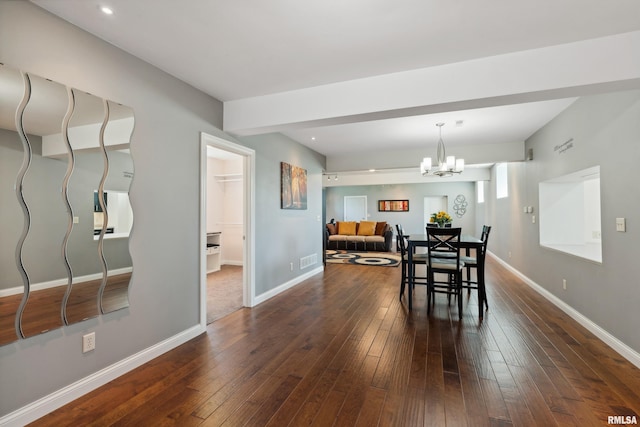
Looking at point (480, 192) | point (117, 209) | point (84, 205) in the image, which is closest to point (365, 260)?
point (480, 192)

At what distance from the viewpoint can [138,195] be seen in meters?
2.34

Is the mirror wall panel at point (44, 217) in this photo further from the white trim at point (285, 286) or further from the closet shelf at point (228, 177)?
the closet shelf at point (228, 177)

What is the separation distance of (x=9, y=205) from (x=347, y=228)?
883 centimetres

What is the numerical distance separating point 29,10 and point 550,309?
5508mm

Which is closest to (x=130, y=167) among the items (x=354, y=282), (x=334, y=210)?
(x=354, y=282)

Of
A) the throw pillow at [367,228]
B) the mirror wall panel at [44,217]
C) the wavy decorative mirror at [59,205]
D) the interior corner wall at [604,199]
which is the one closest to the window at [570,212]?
the interior corner wall at [604,199]

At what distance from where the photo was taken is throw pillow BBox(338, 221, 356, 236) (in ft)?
32.7

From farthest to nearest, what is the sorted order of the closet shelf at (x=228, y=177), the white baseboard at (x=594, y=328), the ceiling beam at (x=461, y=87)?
the closet shelf at (x=228, y=177) → the white baseboard at (x=594, y=328) → the ceiling beam at (x=461, y=87)

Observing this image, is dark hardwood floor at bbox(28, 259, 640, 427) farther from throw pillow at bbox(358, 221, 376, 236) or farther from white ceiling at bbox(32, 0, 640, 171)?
throw pillow at bbox(358, 221, 376, 236)

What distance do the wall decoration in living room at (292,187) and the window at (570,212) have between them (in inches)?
144

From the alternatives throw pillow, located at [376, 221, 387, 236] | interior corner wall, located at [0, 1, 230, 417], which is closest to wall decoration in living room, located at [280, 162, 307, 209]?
interior corner wall, located at [0, 1, 230, 417]

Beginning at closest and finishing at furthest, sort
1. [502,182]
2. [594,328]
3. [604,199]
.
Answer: [604,199], [594,328], [502,182]

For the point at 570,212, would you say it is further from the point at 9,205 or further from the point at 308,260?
the point at 9,205

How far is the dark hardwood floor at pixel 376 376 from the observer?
172 centimetres
